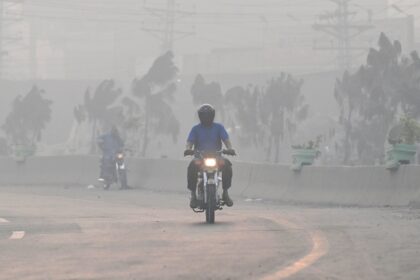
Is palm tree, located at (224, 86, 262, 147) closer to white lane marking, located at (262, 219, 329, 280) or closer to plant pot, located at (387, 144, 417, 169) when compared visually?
plant pot, located at (387, 144, 417, 169)

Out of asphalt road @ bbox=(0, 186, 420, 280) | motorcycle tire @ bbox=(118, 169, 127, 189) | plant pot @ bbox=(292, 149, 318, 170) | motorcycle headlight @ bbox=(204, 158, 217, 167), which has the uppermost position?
motorcycle headlight @ bbox=(204, 158, 217, 167)

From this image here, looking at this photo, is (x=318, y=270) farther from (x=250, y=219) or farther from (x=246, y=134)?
(x=246, y=134)

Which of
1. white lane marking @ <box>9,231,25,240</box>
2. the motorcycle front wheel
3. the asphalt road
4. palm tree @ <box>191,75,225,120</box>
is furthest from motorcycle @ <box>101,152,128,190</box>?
palm tree @ <box>191,75,225,120</box>

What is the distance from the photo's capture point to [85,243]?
33.6 ft

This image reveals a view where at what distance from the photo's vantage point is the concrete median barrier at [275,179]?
57.6 feet

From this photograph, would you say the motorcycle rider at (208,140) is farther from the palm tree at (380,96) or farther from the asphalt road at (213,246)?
the palm tree at (380,96)

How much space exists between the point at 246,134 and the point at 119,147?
54.7 ft

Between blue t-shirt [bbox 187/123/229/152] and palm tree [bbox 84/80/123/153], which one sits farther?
palm tree [bbox 84/80/123/153]

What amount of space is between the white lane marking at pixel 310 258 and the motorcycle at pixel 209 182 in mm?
2178

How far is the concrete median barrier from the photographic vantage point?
1755 centimetres

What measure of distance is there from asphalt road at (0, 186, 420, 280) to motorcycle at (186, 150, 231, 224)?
292 mm

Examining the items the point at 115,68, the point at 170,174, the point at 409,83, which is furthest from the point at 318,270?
the point at 115,68

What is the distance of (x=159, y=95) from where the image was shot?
47562mm

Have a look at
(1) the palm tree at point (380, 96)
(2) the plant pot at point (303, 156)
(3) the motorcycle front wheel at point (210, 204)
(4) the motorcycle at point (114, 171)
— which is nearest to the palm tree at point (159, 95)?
(1) the palm tree at point (380, 96)
